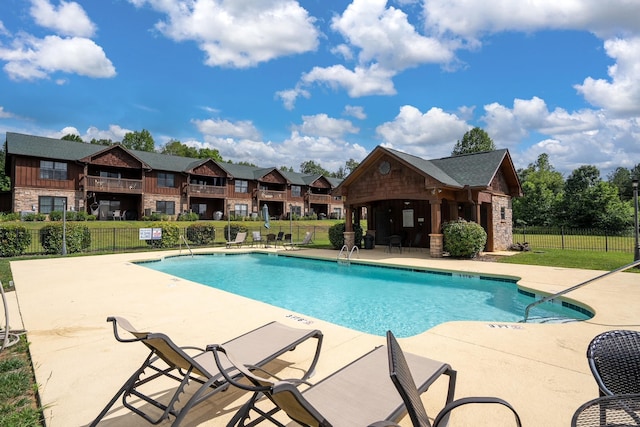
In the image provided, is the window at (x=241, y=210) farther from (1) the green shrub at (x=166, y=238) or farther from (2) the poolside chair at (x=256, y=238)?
(1) the green shrub at (x=166, y=238)

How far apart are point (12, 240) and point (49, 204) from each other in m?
13.8

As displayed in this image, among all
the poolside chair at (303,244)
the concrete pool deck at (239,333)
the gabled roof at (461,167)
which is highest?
the gabled roof at (461,167)

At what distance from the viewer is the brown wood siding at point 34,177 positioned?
25.4m

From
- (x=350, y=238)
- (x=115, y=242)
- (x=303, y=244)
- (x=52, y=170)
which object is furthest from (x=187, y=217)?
(x=350, y=238)

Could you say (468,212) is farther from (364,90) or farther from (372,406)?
(372,406)

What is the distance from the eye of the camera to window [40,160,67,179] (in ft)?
87.0

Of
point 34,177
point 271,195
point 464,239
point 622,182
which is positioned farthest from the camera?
point 622,182

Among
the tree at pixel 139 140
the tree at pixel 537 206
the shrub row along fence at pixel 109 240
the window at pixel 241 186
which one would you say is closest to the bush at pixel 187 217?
the window at pixel 241 186

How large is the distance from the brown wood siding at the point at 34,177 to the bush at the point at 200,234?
566 inches

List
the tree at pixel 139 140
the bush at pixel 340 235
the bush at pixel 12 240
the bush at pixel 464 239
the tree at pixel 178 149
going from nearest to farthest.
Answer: the bush at pixel 464 239 → the bush at pixel 12 240 → the bush at pixel 340 235 → the tree at pixel 139 140 → the tree at pixel 178 149

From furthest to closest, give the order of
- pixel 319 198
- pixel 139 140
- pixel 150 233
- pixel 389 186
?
pixel 139 140 < pixel 319 198 < pixel 150 233 < pixel 389 186

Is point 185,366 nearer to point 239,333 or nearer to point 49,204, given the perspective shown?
point 239,333

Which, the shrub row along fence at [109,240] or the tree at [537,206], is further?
the tree at [537,206]

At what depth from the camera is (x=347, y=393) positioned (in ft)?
7.64
